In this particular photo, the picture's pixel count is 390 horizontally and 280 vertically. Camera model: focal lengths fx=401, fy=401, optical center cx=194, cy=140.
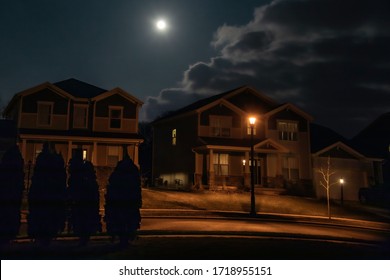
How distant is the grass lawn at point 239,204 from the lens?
24.2m

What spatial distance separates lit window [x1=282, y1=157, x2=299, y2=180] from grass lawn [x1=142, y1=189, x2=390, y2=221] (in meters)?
5.58

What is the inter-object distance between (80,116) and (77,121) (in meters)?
0.46

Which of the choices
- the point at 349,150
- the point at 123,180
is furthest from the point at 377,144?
the point at 123,180

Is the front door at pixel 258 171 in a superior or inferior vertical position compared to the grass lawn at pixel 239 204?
superior

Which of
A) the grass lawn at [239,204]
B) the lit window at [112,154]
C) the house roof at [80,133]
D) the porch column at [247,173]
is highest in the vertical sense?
the house roof at [80,133]

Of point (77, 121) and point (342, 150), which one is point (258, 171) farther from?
point (77, 121)

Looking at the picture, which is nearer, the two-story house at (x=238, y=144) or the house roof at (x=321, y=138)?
the two-story house at (x=238, y=144)

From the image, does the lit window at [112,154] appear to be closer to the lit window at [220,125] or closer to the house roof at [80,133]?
the house roof at [80,133]

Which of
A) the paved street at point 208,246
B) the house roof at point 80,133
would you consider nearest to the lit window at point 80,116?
the house roof at point 80,133

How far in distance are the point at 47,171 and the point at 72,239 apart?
2.37 m

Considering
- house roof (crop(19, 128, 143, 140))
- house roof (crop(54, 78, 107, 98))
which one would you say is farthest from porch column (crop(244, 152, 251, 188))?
house roof (crop(54, 78, 107, 98))

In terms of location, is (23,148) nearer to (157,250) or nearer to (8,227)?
(8,227)

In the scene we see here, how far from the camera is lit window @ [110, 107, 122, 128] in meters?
31.3

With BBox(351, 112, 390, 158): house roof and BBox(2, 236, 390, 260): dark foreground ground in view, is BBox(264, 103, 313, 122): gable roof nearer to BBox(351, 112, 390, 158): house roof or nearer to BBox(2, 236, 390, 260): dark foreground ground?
BBox(351, 112, 390, 158): house roof
